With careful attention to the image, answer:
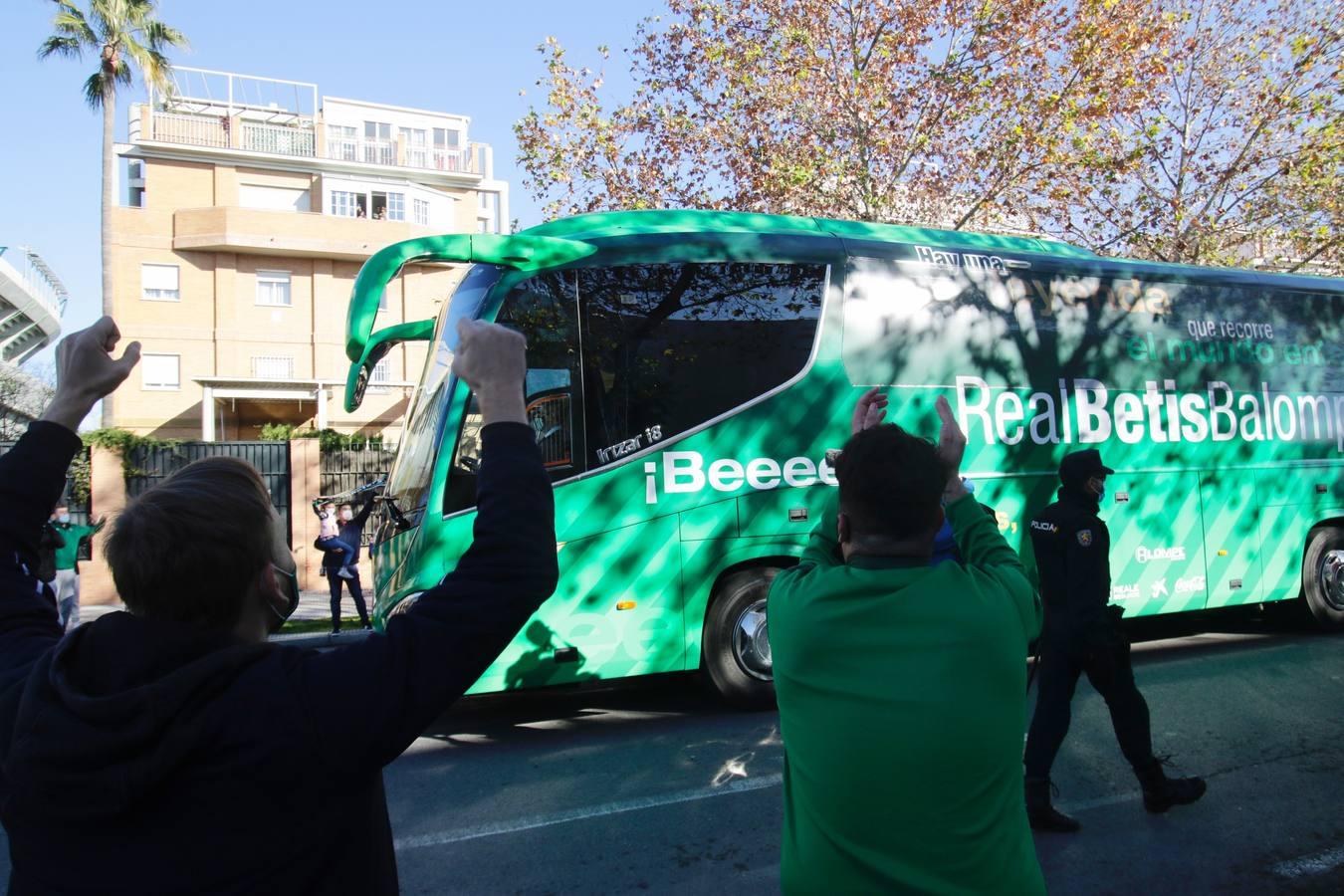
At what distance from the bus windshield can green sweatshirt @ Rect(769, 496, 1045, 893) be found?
4828mm

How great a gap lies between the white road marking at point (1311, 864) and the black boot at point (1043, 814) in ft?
2.85

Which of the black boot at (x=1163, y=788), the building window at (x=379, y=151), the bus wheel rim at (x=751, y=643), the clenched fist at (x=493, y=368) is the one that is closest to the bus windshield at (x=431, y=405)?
the bus wheel rim at (x=751, y=643)

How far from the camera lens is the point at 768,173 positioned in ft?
51.3

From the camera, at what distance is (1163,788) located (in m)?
4.95

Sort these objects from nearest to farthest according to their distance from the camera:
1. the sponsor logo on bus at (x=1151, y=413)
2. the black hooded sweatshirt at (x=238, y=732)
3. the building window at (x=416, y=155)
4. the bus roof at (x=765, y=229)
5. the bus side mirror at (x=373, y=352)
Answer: the black hooded sweatshirt at (x=238, y=732) → the bus roof at (x=765, y=229) → the bus side mirror at (x=373, y=352) → the sponsor logo on bus at (x=1151, y=413) → the building window at (x=416, y=155)

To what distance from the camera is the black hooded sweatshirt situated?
1381 millimetres

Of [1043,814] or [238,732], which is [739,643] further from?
[238,732]

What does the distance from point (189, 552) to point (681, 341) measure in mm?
5670

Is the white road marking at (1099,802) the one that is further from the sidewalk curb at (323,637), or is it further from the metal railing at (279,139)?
the metal railing at (279,139)

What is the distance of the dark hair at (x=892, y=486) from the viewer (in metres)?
2.12

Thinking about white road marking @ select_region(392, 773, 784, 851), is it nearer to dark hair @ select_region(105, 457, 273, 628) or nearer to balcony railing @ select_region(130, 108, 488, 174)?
dark hair @ select_region(105, 457, 273, 628)

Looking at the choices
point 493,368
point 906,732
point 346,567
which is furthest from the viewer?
point 346,567

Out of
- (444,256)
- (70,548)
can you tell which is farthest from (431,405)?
(70,548)

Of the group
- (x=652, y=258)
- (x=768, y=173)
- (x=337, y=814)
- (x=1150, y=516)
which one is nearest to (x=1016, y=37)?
(x=768, y=173)
